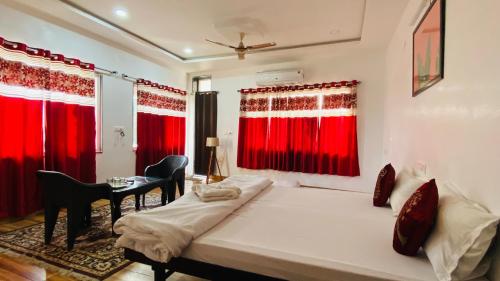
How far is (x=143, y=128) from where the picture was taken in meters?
4.83

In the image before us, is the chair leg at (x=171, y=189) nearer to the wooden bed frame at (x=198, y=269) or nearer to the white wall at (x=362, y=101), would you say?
the wooden bed frame at (x=198, y=269)

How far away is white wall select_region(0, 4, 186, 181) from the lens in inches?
121

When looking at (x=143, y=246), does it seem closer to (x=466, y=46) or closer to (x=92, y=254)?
(x=92, y=254)

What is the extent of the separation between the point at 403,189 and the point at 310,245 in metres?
1.04

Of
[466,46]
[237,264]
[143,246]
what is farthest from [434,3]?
[143,246]

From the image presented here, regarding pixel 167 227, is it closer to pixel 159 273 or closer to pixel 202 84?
pixel 159 273

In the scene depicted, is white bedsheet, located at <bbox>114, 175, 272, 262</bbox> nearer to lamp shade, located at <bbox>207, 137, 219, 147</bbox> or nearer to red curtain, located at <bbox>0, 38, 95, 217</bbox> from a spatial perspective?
red curtain, located at <bbox>0, 38, 95, 217</bbox>

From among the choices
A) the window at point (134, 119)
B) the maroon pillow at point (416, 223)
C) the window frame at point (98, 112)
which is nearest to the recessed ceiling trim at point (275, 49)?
the window at point (134, 119)

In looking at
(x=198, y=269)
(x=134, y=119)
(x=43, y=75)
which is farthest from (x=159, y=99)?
(x=198, y=269)

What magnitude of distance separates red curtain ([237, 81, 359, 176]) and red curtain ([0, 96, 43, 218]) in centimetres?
343

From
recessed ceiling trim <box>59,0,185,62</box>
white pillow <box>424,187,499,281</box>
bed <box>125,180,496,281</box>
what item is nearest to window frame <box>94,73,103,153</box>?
recessed ceiling trim <box>59,0,185,62</box>

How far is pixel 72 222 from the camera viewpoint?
2.26 m

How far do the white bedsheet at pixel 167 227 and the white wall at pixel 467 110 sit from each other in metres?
1.50

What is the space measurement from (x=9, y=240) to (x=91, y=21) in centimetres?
277
